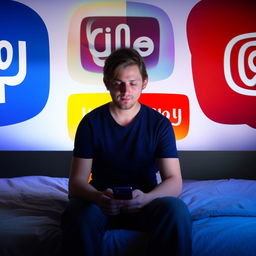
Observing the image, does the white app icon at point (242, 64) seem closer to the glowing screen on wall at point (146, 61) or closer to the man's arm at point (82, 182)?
the glowing screen on wall at point (146, 61)

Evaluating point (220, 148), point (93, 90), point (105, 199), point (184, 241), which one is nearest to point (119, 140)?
point (105, 199)

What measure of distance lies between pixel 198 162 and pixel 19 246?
1431 millimetres

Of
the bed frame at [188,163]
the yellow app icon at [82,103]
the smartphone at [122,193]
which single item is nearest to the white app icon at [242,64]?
the bed frame at [188,163]

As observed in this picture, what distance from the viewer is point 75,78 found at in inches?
94.6

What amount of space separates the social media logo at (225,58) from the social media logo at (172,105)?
0.12m

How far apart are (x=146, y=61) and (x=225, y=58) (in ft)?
1.79

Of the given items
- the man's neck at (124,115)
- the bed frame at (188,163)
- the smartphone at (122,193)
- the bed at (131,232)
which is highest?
the man's neck at (124,115)

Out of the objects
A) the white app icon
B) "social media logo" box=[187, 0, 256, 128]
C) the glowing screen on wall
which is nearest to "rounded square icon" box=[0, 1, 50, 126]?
the glowing screen on wall

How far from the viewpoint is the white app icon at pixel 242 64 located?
236cm

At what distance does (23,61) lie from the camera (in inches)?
94.0

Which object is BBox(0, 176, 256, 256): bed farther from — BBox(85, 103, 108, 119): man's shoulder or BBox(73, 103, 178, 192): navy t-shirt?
BBox(85, 103, 108, 119): man's shoulder

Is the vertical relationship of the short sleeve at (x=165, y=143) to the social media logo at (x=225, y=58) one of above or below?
below

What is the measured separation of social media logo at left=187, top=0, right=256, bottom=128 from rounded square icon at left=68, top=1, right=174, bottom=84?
0.64 feet

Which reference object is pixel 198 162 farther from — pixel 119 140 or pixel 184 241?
pixel 184 241
